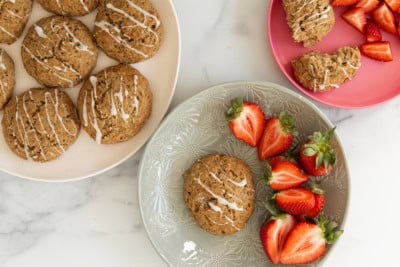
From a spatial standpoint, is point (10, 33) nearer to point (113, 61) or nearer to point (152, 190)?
point (113, 61)

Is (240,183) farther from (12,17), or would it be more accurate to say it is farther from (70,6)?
(12,17)

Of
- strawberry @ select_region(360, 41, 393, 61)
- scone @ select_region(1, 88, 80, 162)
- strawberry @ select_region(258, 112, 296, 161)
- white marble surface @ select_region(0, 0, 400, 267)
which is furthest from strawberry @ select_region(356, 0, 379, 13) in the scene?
scone @ select_region(1, 88, 80, 162)

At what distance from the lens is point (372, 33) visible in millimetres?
1821

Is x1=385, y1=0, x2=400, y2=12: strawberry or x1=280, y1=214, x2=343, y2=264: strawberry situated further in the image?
x1=385, y1=0, x2=400, y2=12: strawberry

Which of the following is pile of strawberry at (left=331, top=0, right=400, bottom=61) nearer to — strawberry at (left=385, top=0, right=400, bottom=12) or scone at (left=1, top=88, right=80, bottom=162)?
strawberry at (left=385, top=0, right=400, bottom=12)

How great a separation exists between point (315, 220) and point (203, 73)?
1.83ft

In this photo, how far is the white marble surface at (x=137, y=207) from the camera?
6.13ft

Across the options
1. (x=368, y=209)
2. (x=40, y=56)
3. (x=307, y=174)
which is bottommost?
(x=368, y=209)

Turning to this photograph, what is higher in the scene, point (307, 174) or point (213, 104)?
point (213, 104)

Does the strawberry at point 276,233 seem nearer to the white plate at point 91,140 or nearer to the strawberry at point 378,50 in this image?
the white plate at point 91,140

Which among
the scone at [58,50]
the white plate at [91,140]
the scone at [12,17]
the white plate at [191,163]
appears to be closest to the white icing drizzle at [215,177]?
the white plate at [191,163]

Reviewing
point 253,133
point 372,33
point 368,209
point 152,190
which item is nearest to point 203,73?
point 253,133

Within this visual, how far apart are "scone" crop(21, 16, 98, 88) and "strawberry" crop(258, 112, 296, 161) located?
1.82 ft

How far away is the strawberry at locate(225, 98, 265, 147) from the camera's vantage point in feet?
5.77
